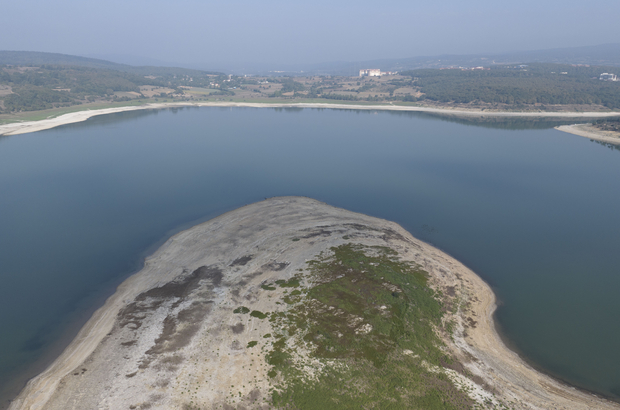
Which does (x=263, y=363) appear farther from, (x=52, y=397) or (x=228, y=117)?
(x=228, y=117)

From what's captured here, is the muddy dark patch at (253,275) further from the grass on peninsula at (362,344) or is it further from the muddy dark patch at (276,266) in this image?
the grass on peninsula at (362,344)

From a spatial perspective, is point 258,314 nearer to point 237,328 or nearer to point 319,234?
point 237,328

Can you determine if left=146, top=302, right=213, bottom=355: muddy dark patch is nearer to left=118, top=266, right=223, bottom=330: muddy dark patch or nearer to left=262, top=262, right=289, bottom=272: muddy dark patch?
left=118, top=266, right=223, bottom=330: muddy dark patch

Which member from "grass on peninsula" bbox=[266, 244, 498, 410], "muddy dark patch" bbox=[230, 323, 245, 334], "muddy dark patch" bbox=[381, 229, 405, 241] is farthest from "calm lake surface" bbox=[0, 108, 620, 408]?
"muddy dark patch" bbox=[230, 323, 245, 334]

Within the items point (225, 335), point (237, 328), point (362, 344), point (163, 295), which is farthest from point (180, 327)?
point (362, 344)

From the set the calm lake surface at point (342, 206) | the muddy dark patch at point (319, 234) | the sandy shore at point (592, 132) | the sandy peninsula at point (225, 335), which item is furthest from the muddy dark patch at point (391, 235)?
the sandy shore at point (592, 132)
